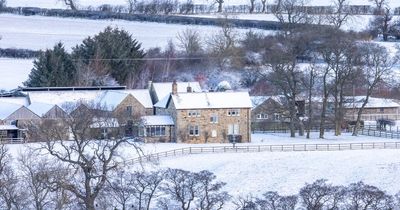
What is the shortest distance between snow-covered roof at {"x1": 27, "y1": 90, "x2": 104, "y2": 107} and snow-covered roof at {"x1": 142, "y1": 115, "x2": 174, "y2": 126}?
4321mm

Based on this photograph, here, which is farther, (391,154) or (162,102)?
(162,102)

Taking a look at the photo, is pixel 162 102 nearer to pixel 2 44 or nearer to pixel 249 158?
pixel 249 158

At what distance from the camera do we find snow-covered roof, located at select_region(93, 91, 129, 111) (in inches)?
2571

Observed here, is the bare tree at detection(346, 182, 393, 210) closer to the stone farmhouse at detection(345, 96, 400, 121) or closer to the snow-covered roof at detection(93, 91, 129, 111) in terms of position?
the snow-covered roof at detection(93, 91, 129, 111)

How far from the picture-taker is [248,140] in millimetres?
62469

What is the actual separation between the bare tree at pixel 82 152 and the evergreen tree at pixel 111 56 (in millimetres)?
17189

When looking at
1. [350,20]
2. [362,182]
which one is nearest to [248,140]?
[362,182]

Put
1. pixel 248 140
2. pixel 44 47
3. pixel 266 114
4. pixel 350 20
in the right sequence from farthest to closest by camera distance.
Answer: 1. pixel 350 20
2. pixel 44 47
3. pixel 266 114
4. pixel 248 140

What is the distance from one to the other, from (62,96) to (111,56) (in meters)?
15.0

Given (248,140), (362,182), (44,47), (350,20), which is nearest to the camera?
(362,182)

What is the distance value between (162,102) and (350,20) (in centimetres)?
4153

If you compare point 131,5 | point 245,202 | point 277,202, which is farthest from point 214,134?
point 131,5

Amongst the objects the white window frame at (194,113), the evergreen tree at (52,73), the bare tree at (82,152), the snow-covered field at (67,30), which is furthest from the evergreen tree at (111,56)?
the white window frame at (194,113)

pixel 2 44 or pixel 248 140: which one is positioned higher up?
pixel 2 44
